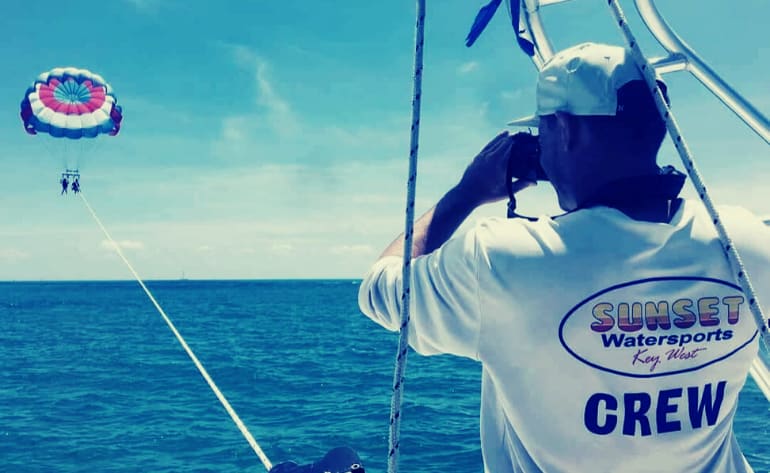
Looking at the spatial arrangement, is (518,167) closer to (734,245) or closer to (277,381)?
(734,245)

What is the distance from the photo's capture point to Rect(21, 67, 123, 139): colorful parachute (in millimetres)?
19047

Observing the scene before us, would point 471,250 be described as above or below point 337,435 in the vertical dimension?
above

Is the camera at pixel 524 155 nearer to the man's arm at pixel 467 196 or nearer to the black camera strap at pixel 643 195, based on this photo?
the man's arm at pixel 467 196

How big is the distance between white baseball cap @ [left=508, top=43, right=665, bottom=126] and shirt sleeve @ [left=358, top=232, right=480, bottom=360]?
0.36 metres

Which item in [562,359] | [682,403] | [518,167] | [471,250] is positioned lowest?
[682,403]

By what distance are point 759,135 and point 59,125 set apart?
2083 centimetres

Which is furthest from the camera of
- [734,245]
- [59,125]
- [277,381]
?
[277,381]

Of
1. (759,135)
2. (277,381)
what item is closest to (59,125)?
(277,381)

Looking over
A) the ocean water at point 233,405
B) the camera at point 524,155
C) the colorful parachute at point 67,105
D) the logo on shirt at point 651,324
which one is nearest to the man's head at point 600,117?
the camera at point 524,155

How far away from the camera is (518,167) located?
56.0 inches

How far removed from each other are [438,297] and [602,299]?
12.8 inches

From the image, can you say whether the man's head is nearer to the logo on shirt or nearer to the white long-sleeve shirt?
the white long-sleeve shirt

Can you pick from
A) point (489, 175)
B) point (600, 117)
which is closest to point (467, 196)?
point (489, 175)

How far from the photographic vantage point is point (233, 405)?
20188mm
